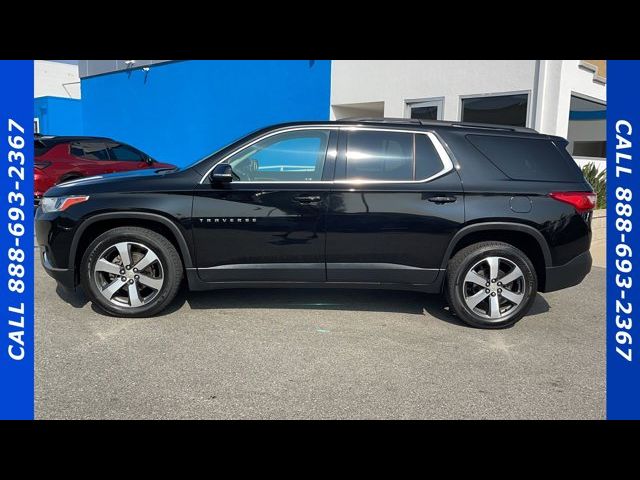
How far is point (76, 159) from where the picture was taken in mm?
9430

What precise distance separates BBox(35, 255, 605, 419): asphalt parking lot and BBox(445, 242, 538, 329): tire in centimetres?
16

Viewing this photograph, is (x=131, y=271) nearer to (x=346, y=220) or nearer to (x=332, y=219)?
(x=332, y=219)

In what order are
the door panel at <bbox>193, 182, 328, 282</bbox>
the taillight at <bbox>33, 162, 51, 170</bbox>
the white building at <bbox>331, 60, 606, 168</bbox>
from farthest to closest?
the white building at <bbox>331, 60, 606, 168</bbox> < the taillight at <bbox>33, 162, 51, 170</bbox> < the door panel at <bbox>193, 182, 328, 282</bbox>

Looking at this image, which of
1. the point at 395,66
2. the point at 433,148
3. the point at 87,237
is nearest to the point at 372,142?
the point at 433,148

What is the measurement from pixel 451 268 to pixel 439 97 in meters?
7.29

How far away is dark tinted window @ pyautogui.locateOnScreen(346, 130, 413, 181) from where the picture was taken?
4.20 metres

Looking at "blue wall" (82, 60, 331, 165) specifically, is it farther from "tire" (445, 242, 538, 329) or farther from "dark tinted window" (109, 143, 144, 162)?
"tire" (445, 242, 538, 329)

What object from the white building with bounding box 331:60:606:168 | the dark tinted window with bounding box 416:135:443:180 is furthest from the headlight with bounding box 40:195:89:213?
the white building with bounding box 331:60:606:168

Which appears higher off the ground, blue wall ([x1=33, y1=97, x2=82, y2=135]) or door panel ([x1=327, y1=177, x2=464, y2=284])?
blue wall ([x1=33, y1=97, x2=82, y2=135])

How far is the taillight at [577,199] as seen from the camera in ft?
13.6

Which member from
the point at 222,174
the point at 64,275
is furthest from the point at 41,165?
the point at 222,174

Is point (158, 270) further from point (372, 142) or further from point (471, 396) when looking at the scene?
point (471, 396)

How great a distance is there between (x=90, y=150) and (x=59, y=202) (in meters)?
6.31

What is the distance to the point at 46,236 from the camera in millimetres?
4234
